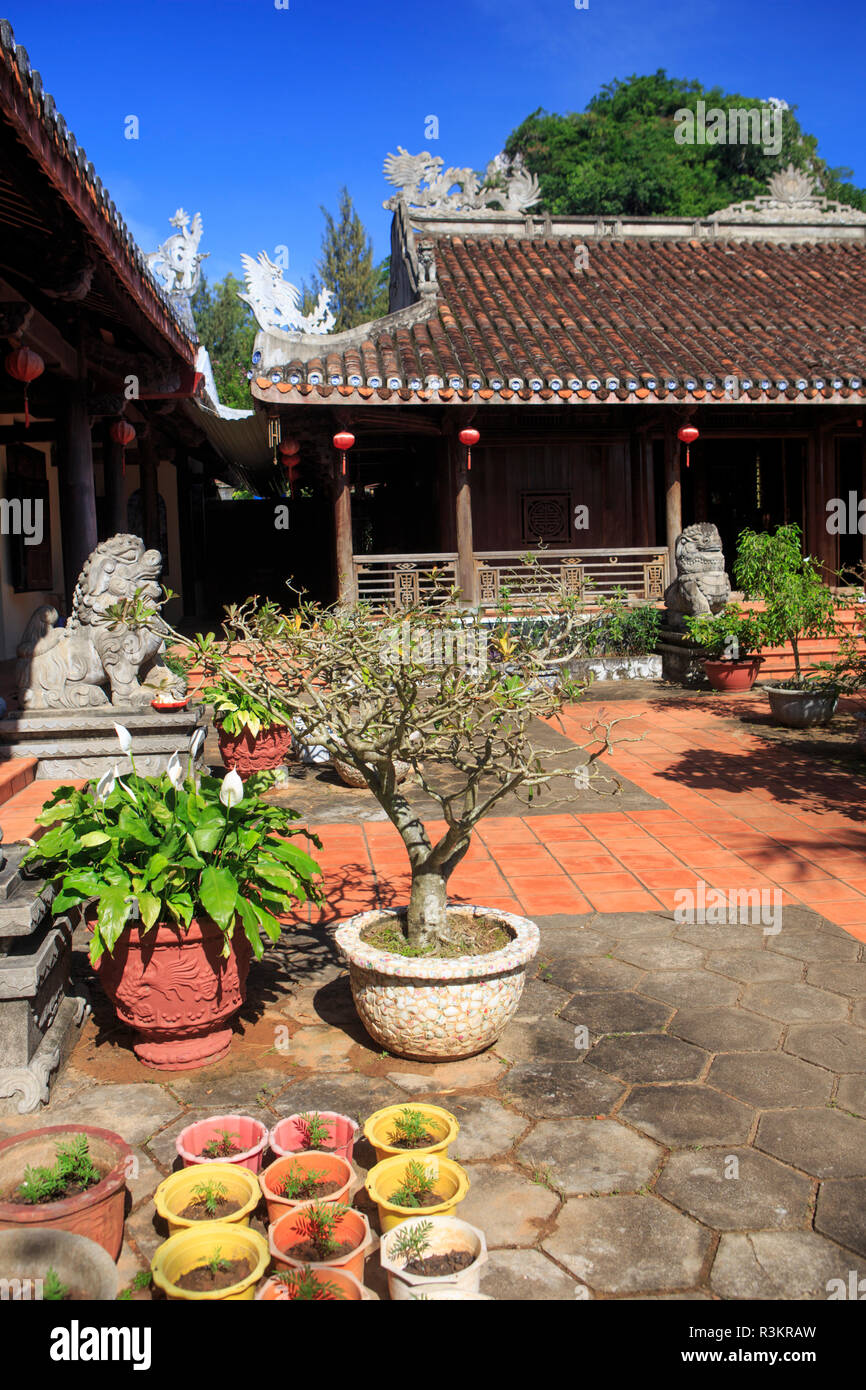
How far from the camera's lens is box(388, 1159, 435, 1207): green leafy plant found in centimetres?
250

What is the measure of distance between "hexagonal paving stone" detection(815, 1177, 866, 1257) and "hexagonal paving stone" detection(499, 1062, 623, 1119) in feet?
2.22

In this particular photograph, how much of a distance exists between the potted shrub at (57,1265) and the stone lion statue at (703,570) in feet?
32.9

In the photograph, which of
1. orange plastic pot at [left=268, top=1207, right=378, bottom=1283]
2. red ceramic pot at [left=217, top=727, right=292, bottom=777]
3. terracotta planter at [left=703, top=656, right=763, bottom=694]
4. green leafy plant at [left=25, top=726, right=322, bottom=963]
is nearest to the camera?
orange plastic pot at [left=268, top=1207, right=378, bottom=1283]

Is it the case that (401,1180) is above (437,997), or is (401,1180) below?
below

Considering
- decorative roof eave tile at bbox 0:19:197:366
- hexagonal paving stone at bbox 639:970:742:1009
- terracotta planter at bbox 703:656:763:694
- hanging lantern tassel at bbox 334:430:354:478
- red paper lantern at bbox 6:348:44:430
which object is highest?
decorative roof eave tile at bbox 0:19:197:366

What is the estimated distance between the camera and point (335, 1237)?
238cm

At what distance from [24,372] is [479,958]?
513cm

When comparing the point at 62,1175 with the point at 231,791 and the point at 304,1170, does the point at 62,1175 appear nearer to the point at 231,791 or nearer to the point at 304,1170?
the point at 304,1170

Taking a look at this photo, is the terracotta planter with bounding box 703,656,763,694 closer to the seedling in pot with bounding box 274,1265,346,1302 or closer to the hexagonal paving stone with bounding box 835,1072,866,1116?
the hexagonal paving stone with bounding box 835,1072,866,1116

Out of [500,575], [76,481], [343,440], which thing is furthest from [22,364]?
[500,575]

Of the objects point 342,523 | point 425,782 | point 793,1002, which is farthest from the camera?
point 342,523

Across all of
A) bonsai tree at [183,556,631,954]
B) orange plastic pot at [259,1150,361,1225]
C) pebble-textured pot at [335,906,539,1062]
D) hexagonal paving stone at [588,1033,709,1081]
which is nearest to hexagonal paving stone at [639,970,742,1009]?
hexagonal paving stone at [588,1033,709,1081]

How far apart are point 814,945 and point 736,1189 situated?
1935 millimetres
